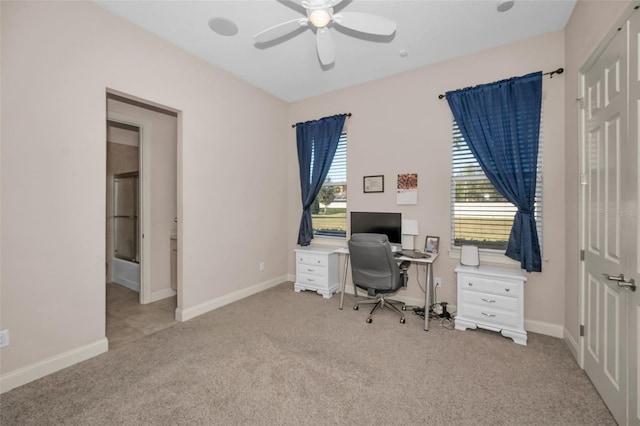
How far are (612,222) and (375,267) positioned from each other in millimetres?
1895

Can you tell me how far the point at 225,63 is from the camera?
346 cm

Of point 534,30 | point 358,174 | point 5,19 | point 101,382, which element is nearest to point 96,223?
point 101,382

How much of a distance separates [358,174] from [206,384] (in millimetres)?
3085

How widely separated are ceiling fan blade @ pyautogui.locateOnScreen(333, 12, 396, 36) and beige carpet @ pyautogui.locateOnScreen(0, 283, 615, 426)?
2748 mm

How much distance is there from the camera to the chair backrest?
116 inches

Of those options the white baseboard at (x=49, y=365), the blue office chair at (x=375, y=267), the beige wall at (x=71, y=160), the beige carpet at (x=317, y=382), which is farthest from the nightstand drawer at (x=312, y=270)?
the white baseboard at (x=49, y=365)

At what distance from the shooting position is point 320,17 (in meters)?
1.93

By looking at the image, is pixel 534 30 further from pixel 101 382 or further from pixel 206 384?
pixel 101 382

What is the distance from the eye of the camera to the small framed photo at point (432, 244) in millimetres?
3334

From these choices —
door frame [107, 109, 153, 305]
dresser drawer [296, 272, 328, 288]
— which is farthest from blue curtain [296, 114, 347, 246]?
door frame [107, 109, 153, 305]

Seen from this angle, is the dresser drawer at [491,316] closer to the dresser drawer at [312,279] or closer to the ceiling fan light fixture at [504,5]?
the dresser drawer at [312,279]

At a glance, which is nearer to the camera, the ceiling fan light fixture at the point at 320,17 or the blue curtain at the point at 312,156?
the ceiling fan light fixture at the point at 320,17

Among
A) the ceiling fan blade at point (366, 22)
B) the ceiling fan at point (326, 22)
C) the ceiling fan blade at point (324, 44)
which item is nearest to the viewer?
the ceiling fan at point (326, 22)

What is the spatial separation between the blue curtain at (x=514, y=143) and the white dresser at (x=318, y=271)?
7.28 feet
